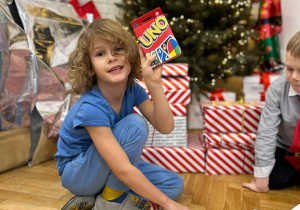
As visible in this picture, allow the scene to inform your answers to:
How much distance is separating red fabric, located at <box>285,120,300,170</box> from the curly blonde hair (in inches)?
24.0

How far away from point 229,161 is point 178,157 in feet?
0.70

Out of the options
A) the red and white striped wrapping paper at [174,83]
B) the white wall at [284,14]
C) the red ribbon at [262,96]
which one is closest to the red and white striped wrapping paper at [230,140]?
the red and white striped wrapping paper at [174,83]

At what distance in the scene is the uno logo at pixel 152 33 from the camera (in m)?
0.79

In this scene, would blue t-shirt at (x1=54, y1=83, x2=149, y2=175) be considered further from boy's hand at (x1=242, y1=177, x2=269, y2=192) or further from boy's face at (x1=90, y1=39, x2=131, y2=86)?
boy's hand at (x1=242, y1=177, x2=269, y2=192)

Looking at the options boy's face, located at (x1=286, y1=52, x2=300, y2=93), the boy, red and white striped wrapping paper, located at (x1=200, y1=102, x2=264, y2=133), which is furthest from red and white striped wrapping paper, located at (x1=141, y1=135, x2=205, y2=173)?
boy's face, located at (x1=286, y1=52, x2=300, y2=93)

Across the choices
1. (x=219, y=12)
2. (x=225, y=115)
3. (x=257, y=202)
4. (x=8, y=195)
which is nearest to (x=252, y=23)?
(x=219, y=12)

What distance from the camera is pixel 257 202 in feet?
3.21

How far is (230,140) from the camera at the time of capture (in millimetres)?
1203

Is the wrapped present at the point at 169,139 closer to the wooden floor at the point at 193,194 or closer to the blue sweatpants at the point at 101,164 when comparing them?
the wooden floor at the point at 193,194

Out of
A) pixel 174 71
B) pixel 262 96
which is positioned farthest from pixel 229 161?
pixel 262 96

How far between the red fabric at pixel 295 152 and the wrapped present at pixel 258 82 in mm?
753

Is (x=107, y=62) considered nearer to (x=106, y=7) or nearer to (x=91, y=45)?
(x=91, y=45)

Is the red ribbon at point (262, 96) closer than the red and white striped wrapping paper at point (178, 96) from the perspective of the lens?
No

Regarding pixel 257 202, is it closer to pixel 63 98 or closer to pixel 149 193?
pixel 149 193
